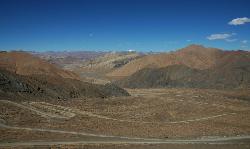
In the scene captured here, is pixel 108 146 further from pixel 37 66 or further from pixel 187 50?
pixel 187 50

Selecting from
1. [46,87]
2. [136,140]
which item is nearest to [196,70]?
[46,87]

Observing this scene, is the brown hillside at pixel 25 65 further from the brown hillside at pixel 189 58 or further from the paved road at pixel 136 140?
the paved road at pixel 136 140

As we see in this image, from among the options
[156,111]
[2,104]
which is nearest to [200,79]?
[156,111]

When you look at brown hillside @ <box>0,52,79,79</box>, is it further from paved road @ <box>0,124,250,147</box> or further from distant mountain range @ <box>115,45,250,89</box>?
paved road @ <box>0,124,250,147</box>

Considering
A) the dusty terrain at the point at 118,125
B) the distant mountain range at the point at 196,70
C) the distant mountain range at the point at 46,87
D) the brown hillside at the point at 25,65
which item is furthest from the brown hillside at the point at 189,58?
the dusty terrain at the point at 118,125

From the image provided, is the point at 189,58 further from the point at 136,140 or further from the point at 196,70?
the point at 136,140

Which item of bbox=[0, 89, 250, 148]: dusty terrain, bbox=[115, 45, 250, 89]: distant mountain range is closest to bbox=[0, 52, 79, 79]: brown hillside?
bbox=[115, 45, 250, 89]: distant mountain range
